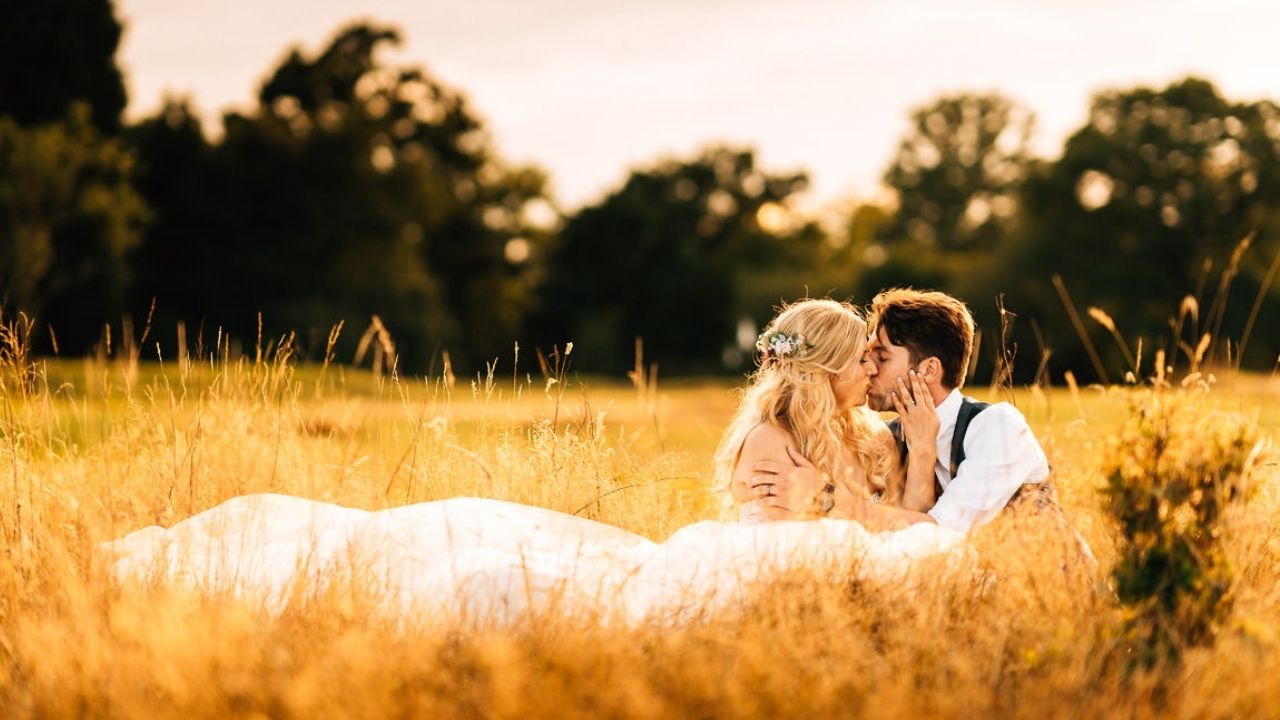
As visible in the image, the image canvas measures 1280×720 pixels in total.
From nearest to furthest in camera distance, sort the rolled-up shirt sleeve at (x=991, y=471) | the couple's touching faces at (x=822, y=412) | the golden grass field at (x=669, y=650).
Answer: the golden grass field at (x=669, y=650), the rolled-up shirt sleeve at (x=991, y=471), the couple's touching faces at (x=822, y=412)

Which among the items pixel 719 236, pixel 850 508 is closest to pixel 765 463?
pixel 850 508

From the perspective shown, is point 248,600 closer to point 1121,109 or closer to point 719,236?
point 1121,109

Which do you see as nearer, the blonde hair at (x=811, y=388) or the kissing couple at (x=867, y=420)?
the kissing couple at (x=867, y=420)

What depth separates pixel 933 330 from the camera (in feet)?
18.8

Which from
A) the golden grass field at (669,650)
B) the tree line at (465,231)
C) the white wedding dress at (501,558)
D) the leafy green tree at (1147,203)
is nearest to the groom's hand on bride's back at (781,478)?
the white wedding dress at (501,558)

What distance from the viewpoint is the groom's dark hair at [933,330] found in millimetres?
5727

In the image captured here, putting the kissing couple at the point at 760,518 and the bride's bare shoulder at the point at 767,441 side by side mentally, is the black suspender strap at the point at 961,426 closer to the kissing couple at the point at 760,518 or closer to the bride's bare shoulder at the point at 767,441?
the kissing couple at the point at 760,518

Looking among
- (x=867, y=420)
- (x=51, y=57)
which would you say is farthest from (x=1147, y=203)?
(x=867, y=420)

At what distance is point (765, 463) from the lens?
18.7ft

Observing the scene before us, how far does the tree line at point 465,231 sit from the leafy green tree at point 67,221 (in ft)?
0.25

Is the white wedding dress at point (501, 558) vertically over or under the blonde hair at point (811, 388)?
under

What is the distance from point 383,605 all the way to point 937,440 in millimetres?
2666

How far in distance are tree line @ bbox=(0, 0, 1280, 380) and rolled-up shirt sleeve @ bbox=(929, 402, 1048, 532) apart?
23.5 meters

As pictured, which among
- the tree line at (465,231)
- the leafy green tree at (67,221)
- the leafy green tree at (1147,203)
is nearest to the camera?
the leafy green tree at (67,221)
